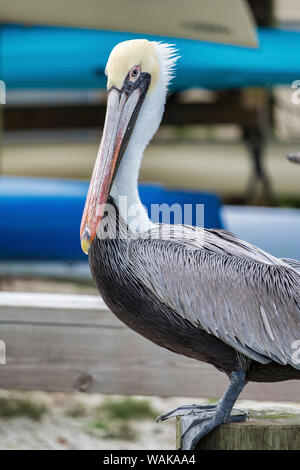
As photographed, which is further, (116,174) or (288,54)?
(288,54)

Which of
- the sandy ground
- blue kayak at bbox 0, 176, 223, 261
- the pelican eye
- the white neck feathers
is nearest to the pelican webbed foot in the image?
the white neck feathers

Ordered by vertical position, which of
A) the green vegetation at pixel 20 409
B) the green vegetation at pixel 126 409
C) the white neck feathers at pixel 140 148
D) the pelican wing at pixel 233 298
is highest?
the white neck feathers at pixel 140 148

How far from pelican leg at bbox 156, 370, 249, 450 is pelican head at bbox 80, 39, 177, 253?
0.38 metres

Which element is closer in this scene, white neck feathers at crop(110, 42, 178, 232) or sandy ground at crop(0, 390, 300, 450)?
white neck feathers at crop(110, 42, 178, 232)

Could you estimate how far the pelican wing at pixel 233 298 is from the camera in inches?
58.7

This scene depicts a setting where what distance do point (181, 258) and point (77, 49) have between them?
320 centimetres

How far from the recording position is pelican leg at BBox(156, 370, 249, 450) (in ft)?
5.02

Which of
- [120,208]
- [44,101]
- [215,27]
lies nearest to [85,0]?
[215,27]

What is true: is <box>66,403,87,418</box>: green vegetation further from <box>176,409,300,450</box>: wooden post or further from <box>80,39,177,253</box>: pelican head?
<box>80,39,177,253</box>: pelican head

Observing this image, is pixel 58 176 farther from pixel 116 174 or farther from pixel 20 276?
pixel 116 174

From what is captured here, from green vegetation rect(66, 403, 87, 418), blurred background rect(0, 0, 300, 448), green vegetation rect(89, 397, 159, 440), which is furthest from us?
blurred background rect(0, 0, 300, 448)

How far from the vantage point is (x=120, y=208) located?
5.04 feet

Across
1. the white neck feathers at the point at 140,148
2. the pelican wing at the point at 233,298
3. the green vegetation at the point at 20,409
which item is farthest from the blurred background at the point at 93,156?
the pelican wing at the point at 233,298

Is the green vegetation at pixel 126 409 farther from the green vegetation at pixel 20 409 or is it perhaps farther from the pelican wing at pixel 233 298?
the pelican wing at pixel 233 298
